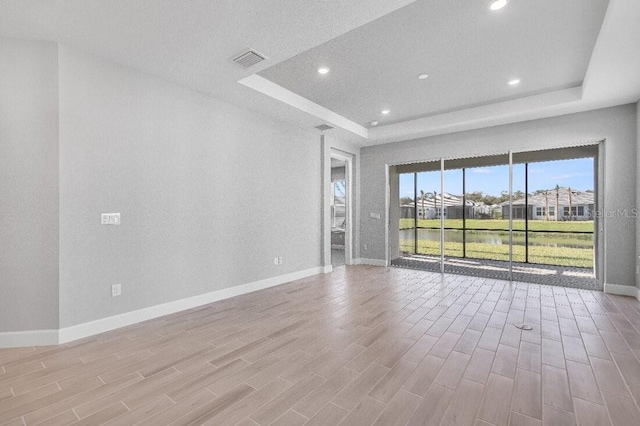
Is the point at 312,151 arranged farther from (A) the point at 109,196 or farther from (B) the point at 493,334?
(B) the point at 493,334

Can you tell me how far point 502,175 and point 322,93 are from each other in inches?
201

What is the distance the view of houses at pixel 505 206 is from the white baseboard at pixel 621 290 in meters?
1.57

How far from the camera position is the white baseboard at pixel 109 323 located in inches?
109

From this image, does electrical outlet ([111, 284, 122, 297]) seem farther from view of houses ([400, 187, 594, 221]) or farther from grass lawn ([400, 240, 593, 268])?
grass lawn ([400, 240, 593, 268])

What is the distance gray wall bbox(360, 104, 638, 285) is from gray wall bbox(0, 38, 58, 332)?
19.6 feet

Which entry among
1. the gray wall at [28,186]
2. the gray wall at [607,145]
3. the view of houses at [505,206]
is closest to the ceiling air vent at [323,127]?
the gray wall at [607,145]

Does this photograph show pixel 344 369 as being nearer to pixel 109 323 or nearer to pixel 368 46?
pixel 109 323

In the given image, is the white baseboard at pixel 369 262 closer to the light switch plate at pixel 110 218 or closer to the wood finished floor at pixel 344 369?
the wood finished floor at pixel 344 369

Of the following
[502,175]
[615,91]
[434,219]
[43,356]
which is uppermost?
[615,91]

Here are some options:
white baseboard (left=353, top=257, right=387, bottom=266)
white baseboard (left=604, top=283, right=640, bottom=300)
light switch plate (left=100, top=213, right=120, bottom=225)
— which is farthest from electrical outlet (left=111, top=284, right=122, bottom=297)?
white baseboard (left=604, top=283, right=640, bottom=300)

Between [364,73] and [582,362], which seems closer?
[582,362]

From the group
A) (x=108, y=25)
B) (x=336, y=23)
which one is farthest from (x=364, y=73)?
(x=108, y=25)

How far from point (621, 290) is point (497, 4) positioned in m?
4.73

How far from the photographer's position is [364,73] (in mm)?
3959
